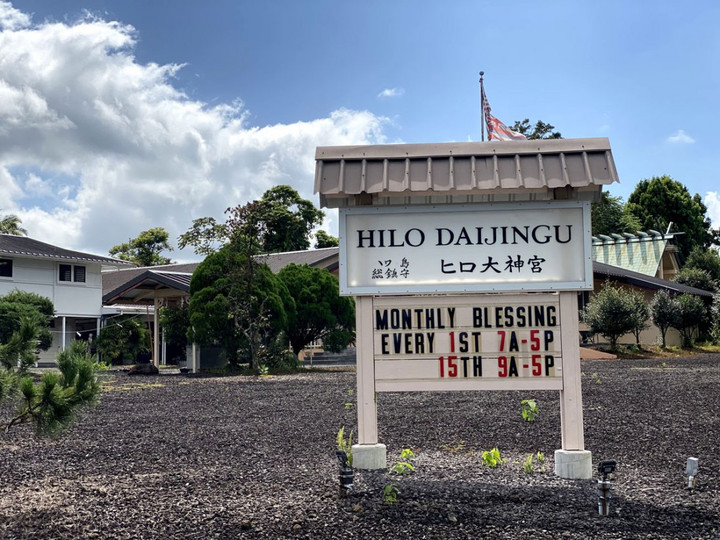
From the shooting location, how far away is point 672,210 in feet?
200

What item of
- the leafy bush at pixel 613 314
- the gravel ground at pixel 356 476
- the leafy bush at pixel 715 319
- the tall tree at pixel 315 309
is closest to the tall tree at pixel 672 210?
the leafy bush at pixel 715 319

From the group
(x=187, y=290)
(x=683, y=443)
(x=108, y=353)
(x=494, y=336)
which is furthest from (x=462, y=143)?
(x=108, y=353)

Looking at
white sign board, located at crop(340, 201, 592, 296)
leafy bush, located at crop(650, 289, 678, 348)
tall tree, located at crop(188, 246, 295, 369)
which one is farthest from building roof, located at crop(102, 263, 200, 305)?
white sign board, located at crop(340, 201, 592, 296)

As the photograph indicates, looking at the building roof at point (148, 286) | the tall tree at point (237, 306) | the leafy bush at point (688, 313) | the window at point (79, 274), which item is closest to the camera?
the tall tree at point (237, 306)

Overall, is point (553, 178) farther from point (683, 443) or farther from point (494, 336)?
point (683, 443)

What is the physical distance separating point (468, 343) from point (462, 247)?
2.76ft

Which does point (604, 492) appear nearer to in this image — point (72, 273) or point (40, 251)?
point (40, 251)

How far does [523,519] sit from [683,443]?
372 centimetres

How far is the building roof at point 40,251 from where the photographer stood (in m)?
30.6

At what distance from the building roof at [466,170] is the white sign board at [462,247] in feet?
0.51

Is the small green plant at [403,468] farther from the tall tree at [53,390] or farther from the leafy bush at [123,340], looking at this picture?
the leafy bush at [123,340]

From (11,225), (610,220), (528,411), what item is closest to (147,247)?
(11,225)

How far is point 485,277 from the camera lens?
650 cm

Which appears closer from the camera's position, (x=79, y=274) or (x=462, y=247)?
(x=462, y=247)
